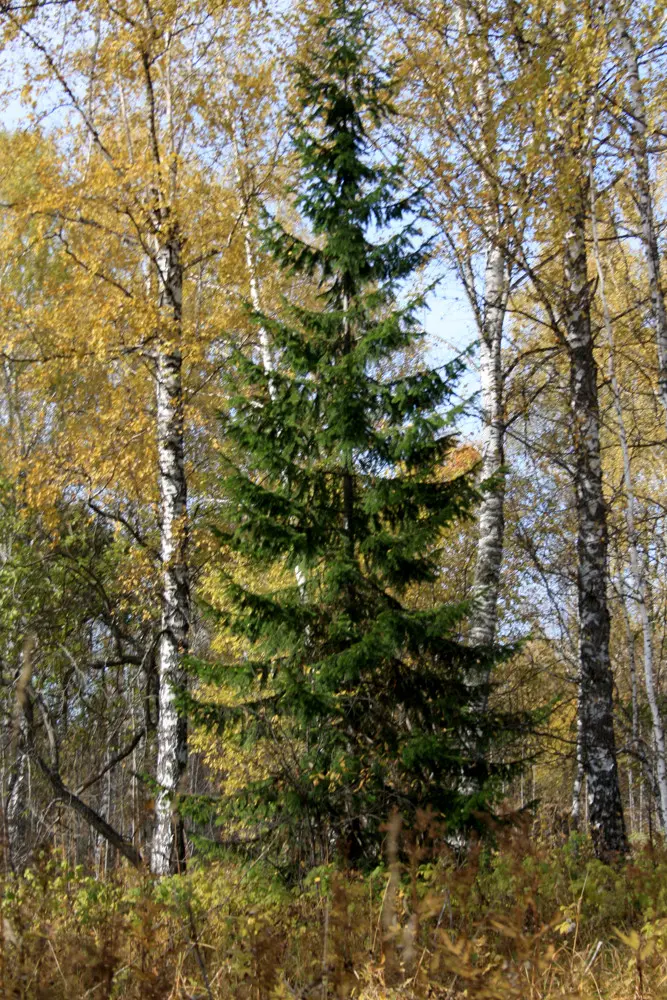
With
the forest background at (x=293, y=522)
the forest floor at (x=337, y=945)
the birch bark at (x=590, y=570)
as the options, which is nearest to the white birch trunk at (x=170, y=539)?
the forest background at (x=293, y=522)

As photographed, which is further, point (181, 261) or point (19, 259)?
point (19, 259)

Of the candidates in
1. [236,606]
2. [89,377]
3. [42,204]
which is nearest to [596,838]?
[236,606]

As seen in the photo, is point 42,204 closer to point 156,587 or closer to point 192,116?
point 192,116

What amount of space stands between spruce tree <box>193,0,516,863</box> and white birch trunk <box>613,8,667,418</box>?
1601 millimetres

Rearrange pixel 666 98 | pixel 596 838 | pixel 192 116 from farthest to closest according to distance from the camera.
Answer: pixel 192 116, pixel 666 98, pixel 596 838

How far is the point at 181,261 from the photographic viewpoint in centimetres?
820

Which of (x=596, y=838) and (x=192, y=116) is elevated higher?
(x=192, y=116)

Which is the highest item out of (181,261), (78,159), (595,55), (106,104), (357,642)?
(106,104)

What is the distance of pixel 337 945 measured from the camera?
3.37 metres

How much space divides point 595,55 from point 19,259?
37.6 feet

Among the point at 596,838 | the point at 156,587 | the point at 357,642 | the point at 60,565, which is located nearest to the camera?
the point at 357,642

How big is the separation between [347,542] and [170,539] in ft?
6.57

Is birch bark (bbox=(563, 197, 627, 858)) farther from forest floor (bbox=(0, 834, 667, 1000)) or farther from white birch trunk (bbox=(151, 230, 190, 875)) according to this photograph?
white birch trunk (bbox=(151, 230, 190, 875))

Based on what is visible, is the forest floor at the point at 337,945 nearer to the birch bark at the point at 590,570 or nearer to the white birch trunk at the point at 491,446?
the birch bark at the point at 590,570
